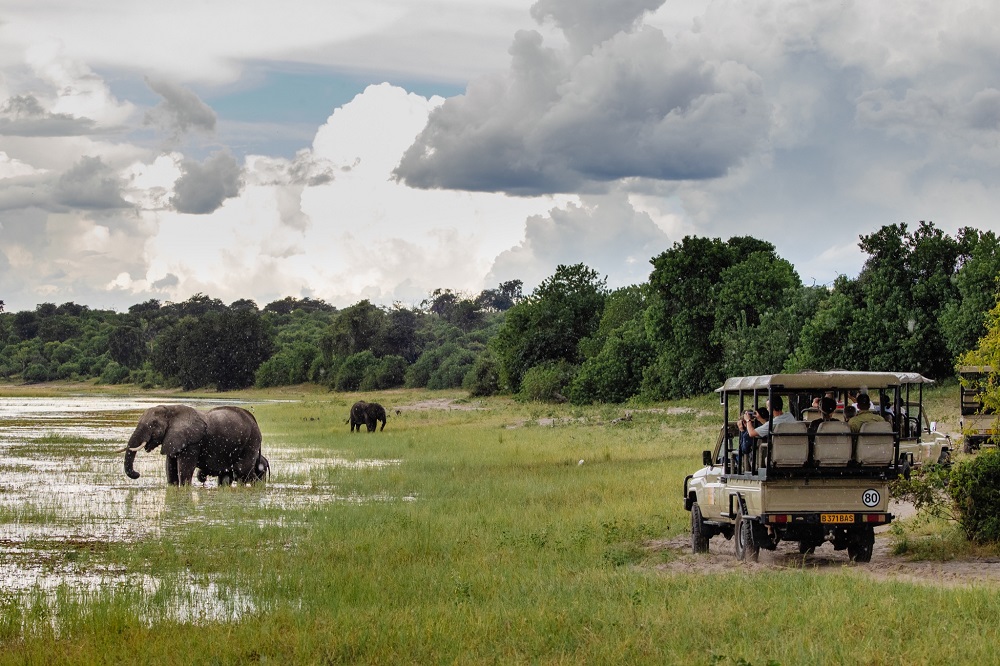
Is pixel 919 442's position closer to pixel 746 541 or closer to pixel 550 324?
pixel 746 541

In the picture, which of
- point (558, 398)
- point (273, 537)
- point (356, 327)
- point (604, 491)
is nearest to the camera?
point (273, 537)

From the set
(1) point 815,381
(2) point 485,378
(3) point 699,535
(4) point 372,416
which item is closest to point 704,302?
(4) point 372,416

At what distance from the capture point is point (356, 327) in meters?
126

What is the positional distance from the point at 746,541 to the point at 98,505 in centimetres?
1341

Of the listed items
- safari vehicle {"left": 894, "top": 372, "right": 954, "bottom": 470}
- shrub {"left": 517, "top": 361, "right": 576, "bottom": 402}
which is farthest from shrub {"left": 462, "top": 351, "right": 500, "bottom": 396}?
safari vehicle {"left": 894, "top": 372, "right": 954, "bottom": 470}

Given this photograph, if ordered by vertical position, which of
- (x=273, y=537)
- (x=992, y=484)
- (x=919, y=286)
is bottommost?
(x=273, y=537)

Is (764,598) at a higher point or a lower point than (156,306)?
lower

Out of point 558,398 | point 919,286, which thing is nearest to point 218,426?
point 919,286

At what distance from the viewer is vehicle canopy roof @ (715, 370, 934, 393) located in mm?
13836

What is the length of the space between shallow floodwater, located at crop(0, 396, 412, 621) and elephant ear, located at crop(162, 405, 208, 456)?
0.97 meters

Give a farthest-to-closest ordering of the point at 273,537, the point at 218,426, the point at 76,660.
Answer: the point at 218,426 < the point at 273,537 < the point at 76,660

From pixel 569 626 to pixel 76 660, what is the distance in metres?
4.29

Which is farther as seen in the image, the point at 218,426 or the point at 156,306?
the point at 156,306

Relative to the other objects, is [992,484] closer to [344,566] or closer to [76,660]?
[344,566]
